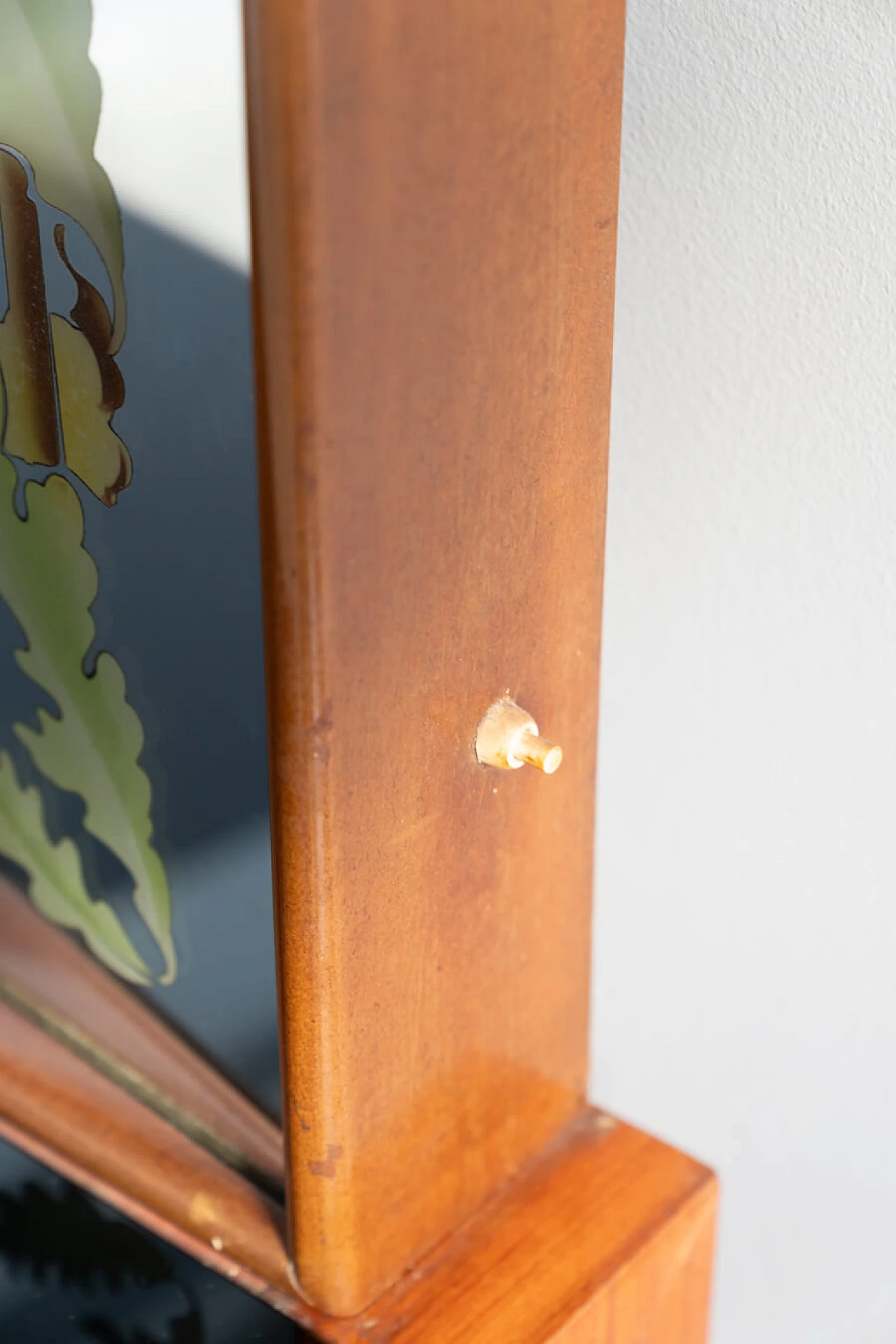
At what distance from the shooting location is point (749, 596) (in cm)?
90

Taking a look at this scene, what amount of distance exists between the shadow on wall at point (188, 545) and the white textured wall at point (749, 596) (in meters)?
0.03

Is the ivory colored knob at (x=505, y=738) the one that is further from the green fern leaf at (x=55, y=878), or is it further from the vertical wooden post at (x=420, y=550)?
the green fern leaf at (x=55, y=878)

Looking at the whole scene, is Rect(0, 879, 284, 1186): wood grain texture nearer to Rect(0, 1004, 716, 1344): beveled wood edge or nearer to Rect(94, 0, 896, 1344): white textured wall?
Rect(0, 1004, 716, 1344): beveled wood edge

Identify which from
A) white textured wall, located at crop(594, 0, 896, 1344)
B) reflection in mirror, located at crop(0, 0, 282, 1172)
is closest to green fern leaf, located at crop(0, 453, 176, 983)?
reflection in mirror, located at crop(0, 0, 282, 1172)

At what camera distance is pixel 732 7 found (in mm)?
778

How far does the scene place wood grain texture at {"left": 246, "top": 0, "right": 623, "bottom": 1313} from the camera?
1.72 feet

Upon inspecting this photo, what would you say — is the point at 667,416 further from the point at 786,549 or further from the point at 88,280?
the point at 88,280

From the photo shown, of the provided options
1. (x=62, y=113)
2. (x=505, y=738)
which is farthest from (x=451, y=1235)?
(x=62, y=113)

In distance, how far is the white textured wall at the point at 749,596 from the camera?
0.76 meters

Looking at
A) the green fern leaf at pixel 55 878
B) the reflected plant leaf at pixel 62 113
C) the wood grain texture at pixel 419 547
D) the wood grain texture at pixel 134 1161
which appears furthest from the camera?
the green fern leaf at pixel 55 878

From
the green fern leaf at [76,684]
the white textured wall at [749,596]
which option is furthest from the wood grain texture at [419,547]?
the green fern leaf at [76,684]

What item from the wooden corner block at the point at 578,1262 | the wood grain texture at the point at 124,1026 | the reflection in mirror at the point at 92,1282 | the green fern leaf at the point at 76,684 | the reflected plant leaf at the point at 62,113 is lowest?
the reflection in mirror at the point at 92,1282

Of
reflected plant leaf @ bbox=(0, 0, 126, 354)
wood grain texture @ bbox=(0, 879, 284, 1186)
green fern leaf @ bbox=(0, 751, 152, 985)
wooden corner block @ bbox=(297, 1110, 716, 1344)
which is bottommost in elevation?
wooden corner block @ bbox=(297, 1110, 716, 1344)

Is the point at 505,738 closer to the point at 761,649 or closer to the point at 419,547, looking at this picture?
the point at 419,547
